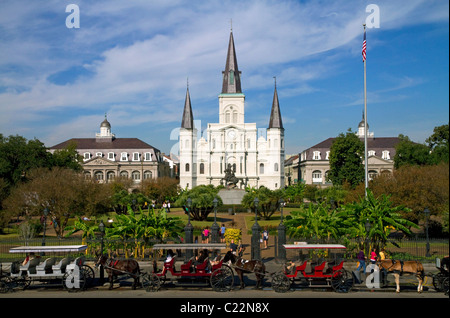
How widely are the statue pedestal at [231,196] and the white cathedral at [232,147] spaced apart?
33.9m

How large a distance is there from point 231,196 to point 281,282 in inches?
1607

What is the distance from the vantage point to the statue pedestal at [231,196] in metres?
54.1

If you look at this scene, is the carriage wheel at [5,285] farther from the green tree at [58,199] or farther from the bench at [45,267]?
the green tree at [58,199]

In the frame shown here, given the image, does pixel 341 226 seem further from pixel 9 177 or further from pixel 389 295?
pixel 9 177

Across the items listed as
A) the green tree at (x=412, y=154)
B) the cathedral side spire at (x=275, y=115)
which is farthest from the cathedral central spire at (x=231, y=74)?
the green tree at (x=412, y=154)

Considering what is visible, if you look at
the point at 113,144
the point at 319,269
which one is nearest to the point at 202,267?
the point at 319,269

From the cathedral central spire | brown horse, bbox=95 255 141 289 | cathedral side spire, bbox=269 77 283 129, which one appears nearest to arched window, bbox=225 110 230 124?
the cathedral central spire

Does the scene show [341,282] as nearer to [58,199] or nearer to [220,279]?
[220,279]

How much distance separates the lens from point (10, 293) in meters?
14.1

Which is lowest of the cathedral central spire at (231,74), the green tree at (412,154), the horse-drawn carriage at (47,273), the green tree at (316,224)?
the horse-drawn carriage at (47,273)

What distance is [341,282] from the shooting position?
1369 cm

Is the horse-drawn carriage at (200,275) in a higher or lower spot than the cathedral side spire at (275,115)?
lower

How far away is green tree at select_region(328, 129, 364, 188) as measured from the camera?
58781 mm
